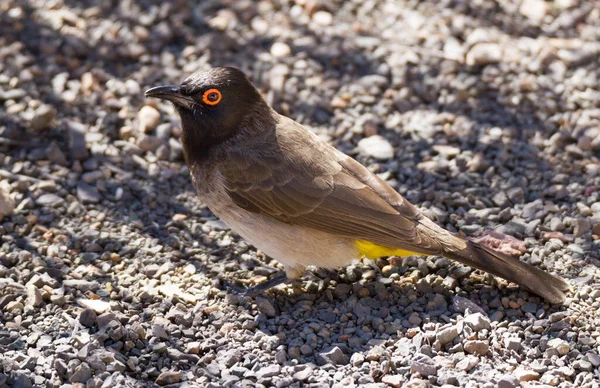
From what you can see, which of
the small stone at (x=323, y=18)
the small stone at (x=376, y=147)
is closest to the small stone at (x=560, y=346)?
the small stone at (x=376, y=147)

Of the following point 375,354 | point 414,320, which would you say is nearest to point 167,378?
point 375,354

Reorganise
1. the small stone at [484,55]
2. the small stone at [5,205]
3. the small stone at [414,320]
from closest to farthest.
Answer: the small stone at [414,320], the small stone at [5,205], the small stone at [484,55]

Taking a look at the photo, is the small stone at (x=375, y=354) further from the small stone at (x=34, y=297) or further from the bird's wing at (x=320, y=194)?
the small stone at (x=34, y=297)

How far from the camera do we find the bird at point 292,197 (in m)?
5.89

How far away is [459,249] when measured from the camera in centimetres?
590

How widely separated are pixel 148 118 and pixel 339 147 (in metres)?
1.75

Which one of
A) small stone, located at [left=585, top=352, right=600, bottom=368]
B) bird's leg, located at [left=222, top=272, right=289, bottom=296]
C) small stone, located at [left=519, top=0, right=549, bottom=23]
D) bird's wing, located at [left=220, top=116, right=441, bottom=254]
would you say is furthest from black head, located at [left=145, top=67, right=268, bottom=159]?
small stone, located at [left=519, top=0, right=549, bottom=23]

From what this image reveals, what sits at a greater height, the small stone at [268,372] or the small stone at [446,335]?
the small stone at [446,335]

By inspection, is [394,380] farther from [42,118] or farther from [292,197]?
[42,118]

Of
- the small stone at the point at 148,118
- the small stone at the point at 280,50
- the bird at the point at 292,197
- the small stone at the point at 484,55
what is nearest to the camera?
the bird at the point at 292,197

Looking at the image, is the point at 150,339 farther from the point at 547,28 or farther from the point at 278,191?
the point at 547,28

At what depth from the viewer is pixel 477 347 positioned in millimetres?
5301

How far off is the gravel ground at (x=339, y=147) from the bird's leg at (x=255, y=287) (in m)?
0.09

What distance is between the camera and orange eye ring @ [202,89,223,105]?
6215 mm
